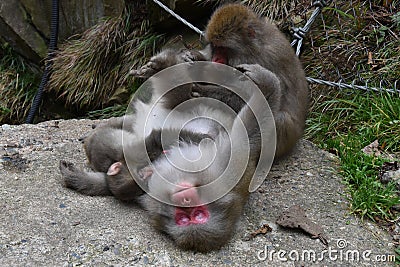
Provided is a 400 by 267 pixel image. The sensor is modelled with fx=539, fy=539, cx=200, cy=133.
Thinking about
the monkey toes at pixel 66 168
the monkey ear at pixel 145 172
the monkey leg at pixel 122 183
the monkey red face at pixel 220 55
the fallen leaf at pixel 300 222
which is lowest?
the fallen leaf at pixel 300 222

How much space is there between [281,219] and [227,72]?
0.94 metres

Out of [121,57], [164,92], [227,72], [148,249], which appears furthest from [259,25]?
[121,57]

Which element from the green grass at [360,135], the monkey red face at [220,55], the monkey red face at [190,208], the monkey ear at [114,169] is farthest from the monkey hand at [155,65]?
the green grass at [360,135]

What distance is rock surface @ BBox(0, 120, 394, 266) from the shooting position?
2.65m

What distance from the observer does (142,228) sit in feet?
9.34

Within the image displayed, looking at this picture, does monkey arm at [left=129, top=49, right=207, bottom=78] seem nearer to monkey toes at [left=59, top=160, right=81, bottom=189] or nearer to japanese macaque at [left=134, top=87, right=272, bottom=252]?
japanese macaque at [left=134, top=87, right=272, bottom=252]

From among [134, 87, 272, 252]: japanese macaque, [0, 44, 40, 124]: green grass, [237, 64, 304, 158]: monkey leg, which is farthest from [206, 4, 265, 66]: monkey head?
[0, 44, 40, 124]: green grass

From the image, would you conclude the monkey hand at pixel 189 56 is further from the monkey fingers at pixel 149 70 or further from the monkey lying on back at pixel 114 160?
the monkey lying on back at pixel 114 160

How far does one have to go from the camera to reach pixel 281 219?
302cm

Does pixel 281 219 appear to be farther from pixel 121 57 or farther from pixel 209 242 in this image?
pixel 121 57

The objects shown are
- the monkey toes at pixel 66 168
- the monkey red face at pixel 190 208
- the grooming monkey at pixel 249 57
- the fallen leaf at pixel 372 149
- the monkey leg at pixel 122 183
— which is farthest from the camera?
the fallen leaf at pixel 372 149

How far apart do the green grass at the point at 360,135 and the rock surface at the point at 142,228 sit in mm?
111

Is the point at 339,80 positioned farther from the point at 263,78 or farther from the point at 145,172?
the point at 145,172

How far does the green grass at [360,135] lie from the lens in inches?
127
